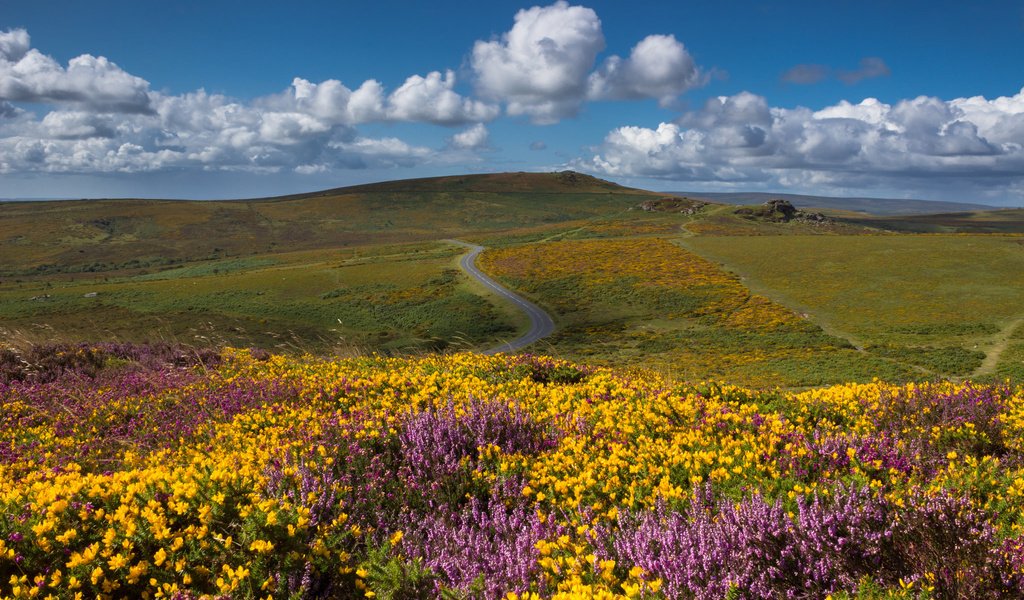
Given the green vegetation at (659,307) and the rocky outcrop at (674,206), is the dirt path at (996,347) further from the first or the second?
the rocky outcrop at (674,206)

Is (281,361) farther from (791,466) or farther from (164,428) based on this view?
(791,466)

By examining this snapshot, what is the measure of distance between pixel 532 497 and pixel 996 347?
44.3 metres

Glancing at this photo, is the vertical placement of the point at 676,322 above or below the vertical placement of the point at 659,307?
below

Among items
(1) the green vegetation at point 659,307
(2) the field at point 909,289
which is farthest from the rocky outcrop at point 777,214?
(2) the field at point 909,289

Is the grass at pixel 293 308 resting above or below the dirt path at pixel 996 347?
below

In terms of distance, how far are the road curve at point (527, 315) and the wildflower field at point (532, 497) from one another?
24.3 metres

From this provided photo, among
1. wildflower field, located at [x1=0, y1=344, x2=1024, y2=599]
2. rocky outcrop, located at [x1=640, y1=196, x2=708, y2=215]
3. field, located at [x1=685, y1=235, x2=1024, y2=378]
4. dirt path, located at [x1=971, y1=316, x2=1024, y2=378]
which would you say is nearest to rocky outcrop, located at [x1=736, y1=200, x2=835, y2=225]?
rocky outcrop, located at [x1=640, y1=196, x2=708, y2=215]

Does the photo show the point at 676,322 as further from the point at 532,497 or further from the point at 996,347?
the point at 532,497

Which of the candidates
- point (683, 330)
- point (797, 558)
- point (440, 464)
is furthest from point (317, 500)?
point (683, 330)

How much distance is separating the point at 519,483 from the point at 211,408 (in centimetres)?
546

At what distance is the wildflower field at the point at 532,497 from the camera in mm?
3133

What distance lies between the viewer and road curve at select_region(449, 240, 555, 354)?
46.8 meters

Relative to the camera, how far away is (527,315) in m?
58.5

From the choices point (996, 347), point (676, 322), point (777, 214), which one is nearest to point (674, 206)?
point (777, 214)
